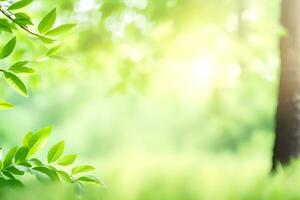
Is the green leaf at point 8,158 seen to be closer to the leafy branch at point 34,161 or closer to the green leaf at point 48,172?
the leafy branch at point 34,161

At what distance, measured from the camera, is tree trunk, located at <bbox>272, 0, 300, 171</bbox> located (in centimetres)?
544

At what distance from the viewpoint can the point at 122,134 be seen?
16.0 metres

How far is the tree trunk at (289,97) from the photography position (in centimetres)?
544

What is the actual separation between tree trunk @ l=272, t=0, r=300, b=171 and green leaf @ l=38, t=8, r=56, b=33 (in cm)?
380

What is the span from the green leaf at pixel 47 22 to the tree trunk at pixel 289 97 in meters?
3.80

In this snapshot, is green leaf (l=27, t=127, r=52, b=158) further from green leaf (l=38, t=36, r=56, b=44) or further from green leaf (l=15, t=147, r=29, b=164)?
green leaf (l=38, t=36, r=56, b=44)

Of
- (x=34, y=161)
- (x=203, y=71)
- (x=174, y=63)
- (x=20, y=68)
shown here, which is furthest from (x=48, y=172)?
(x=203, y=71)

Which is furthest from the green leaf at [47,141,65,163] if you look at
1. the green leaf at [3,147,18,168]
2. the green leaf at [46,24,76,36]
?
the green leaf at [46,24,76,36]

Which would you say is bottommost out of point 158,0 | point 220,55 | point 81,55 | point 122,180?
point 122,180

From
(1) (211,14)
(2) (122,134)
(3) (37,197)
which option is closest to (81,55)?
(1) (211,14)

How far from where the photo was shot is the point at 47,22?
2033 millimetres

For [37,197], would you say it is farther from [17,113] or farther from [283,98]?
[17,113]

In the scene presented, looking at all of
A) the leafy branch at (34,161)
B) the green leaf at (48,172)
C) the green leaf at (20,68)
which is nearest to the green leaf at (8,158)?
the leafy branch at (34,161)

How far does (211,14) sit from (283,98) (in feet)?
3.60
